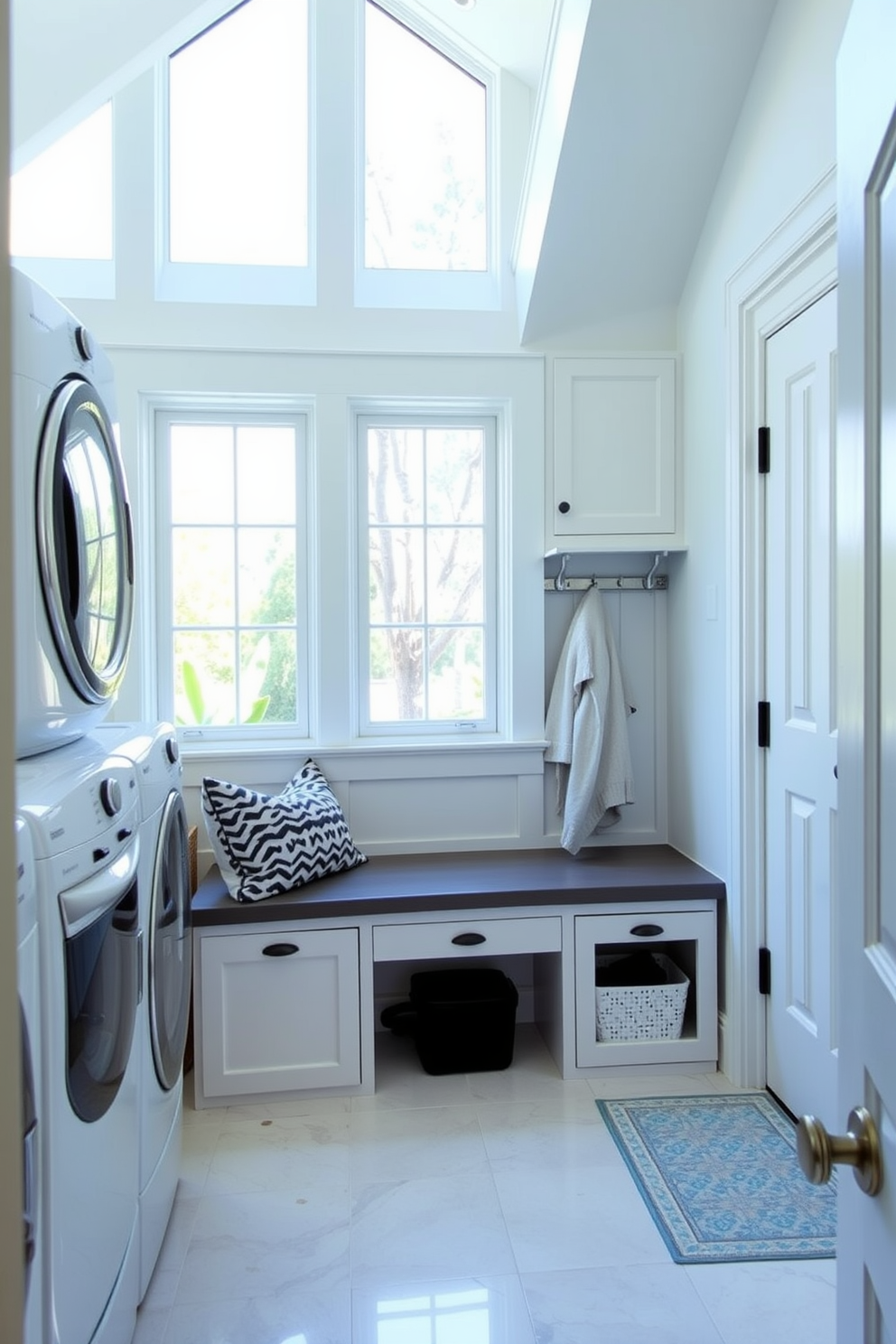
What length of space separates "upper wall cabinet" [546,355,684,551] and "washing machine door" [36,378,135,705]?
5.11ft

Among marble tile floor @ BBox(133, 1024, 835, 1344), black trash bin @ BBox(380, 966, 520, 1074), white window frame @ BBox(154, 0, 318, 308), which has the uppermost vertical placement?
white window frame @ BBox(154, 0, 318, 308)

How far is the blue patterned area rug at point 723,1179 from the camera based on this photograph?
6.08 feet

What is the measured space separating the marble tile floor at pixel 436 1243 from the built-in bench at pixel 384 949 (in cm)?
12

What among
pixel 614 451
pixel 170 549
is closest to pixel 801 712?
pixel 614 451

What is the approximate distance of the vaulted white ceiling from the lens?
88.4 inches

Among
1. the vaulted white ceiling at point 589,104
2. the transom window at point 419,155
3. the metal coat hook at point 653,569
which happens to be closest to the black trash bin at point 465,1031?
the metal coat hook at point 653,569

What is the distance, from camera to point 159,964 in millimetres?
1749

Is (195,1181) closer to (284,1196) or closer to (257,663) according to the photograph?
(284,1196)

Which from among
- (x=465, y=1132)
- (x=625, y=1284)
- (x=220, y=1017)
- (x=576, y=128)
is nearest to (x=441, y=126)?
(x=576, y=128)

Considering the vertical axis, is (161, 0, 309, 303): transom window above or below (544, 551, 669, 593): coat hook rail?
above

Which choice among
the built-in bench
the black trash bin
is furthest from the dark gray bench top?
the black trash bin

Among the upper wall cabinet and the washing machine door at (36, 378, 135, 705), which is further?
the upper wall cabinet

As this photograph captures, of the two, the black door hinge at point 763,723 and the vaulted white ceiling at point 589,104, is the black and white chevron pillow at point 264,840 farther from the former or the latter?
the vaulted white ceiling at point 589,104

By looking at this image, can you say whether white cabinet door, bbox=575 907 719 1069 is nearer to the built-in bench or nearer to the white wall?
the built-in bench
